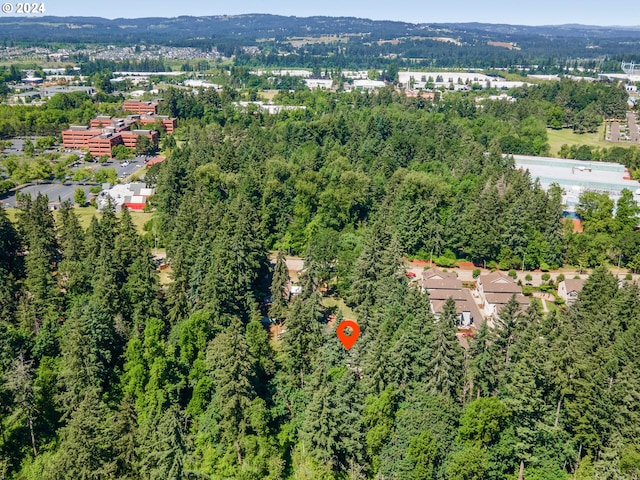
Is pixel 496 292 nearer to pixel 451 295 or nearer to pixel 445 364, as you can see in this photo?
pixel 451 295

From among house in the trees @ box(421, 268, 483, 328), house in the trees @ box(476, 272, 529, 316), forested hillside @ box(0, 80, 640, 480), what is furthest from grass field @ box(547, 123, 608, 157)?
house in the trees @ box(421, 268, 483, 328)

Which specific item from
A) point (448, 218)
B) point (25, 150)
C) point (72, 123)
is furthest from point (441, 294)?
point (72, 123)

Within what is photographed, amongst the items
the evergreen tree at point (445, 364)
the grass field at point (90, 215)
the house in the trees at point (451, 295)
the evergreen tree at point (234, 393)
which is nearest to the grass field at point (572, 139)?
the house in the trees at point (451, 295)

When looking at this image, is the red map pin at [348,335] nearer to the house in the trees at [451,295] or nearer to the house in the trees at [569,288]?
the house in the trees at [451,295]

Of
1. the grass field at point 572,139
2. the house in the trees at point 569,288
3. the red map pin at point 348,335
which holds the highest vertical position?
the grass field at point 572,139

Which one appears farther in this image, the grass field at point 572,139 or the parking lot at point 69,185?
the grass field at point 572,139

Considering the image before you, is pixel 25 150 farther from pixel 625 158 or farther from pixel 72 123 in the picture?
pixel 625 158
